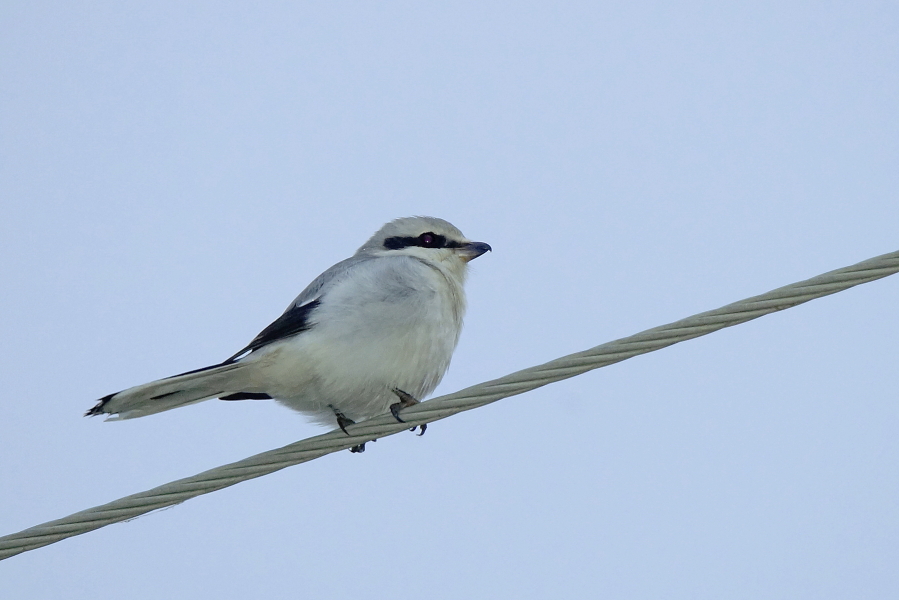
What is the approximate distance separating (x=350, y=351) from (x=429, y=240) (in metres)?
1.36

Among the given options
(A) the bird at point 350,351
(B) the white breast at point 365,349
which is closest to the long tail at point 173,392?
(A) the bird at point 350,351

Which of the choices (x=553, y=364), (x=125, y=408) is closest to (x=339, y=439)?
(x=553, y=364)

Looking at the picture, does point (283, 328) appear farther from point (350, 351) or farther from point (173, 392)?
point (173, 392)

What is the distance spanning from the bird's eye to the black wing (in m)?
1.12

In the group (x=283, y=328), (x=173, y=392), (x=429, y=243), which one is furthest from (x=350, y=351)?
(x=429, y=243)

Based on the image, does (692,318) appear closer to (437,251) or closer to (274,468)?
(274,468)

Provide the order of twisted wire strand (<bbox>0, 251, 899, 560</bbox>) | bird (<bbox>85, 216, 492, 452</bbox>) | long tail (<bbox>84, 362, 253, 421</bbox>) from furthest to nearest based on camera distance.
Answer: bird (<bbox>85, 216, 492, 452</bbox>) < long tail (<bbox>84, 362, 253, 421</bbox>) < twisted wire strand (<bbox>0, 251, 899, 560</bbox>)

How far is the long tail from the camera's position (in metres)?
3.88

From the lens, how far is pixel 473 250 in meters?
5.62

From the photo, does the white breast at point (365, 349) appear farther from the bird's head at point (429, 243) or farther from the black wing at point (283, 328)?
the bird's head at point (429, 243)

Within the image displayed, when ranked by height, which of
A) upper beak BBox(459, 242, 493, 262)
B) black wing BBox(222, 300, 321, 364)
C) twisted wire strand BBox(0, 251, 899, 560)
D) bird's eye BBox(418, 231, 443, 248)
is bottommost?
twisted wire strand BBox(0, 251, 899, 560)

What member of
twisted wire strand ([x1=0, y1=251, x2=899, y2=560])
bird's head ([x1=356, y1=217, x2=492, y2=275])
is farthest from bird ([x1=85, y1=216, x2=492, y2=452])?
twisted wire strand ([x1=0, y1=251, x2=899, y2=560])

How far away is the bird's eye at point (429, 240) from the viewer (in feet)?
18.5

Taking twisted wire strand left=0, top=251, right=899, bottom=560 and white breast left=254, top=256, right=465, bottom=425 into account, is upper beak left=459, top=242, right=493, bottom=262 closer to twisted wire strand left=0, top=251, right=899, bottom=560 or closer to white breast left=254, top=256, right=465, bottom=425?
white breast left=254, top=256, right=465, bottom=425
